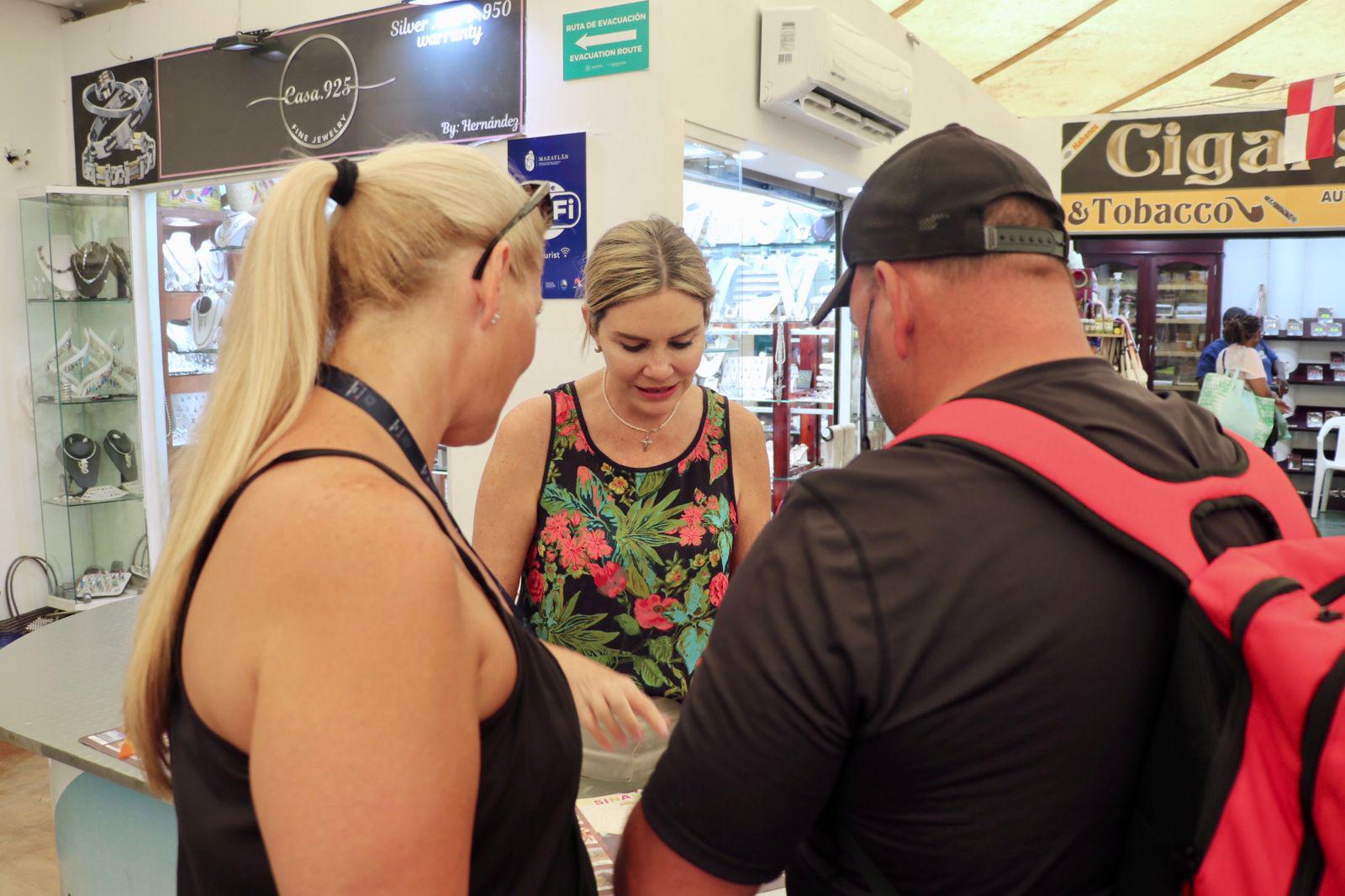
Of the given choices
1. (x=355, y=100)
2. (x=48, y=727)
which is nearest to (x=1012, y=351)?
(x=48, y=727)

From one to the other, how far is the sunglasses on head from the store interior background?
200 centimetres

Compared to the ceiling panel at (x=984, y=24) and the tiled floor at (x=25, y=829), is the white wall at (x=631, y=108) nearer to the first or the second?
the tiled floor at (x=25, y=829)

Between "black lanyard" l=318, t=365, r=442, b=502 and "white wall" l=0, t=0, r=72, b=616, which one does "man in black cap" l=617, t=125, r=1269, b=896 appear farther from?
"white wall" l=0, t=0, r=72, b=616

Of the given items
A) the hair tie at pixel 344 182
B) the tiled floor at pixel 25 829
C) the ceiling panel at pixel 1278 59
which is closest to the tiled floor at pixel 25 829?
the tiled floor at pixel 25 829

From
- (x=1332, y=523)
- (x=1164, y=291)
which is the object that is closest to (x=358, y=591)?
(x=1332, y=523)

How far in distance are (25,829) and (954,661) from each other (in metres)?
3.88

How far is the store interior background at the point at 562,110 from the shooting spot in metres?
3.27

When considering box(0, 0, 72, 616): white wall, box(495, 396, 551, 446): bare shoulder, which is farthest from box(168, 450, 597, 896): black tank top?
box(0, 0, 72, 616): white wall

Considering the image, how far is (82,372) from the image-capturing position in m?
4.83

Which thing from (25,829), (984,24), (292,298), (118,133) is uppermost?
(984,24)

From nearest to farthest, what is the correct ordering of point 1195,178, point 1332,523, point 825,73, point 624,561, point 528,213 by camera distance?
point 528,213 → point 624,561 → point 825,73 → point 1195,178 → point 1332,523

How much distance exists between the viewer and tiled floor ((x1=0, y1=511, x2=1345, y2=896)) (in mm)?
3188

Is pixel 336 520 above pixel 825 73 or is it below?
below

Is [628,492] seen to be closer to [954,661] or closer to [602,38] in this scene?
[954,661]
